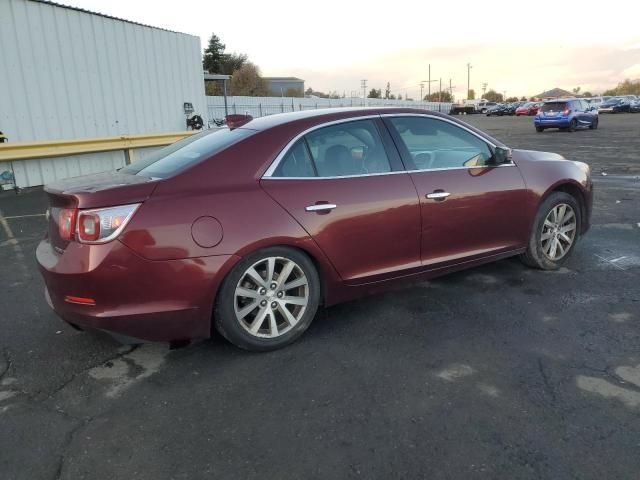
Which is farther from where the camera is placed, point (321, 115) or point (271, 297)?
point (321, 115)

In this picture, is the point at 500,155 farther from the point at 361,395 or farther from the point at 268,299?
the point at 361,395

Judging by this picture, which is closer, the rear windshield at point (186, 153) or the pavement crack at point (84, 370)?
the pavement crack at point (84, 370)

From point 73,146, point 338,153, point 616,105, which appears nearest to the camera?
point 338,153

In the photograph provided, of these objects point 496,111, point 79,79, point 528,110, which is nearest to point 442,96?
point 496,111

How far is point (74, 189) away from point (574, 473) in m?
3.01

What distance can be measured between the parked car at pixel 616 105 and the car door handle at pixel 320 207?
202 feet

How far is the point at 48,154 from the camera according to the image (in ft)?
32.3

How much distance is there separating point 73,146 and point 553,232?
29.0ft

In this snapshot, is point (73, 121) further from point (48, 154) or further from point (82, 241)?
point (82, 241)

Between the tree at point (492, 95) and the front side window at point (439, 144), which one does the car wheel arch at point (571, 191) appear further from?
the tree at point (492, 95)

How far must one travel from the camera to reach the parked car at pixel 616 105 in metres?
54.9

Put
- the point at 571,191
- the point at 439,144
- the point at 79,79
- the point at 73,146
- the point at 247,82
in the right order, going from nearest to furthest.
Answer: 1. the point at 439,144
2. the point at 571,191
3. the point at 73,146
4. the point at 79,79
5. the point at 247,82

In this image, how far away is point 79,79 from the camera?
454 inches

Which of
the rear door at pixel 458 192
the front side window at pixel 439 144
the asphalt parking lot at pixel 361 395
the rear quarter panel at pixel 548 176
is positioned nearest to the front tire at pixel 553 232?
the rear quarter panel at pixel 548 176
